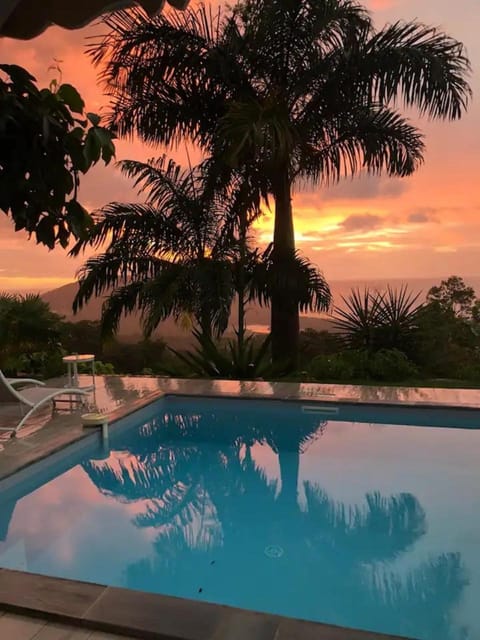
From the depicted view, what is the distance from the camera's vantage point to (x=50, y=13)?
2.56m

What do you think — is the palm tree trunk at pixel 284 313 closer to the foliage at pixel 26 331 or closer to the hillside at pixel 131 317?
the hillside at pixel 131 317

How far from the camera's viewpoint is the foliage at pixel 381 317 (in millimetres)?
9867

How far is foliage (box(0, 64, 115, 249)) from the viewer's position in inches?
45.5

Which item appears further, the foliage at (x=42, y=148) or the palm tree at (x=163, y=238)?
the palm tree at (x=163, y=238)

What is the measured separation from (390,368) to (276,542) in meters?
5.62

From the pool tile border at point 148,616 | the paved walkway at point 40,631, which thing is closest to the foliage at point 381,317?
the pool tile border at point 148,616

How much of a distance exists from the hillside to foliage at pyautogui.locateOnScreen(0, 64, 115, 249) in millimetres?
8007

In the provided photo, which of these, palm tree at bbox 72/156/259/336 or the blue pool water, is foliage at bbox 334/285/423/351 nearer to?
palm tree at bbox 72/156/259/336

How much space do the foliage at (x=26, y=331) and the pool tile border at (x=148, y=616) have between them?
21.9 feet

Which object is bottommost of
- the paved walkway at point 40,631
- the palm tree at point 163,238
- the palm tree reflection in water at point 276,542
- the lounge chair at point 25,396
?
the palm tree reflection in water at point 276,542

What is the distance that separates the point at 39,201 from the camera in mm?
1223

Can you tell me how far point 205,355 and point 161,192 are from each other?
3020 mm

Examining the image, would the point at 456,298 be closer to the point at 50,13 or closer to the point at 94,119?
the point at 50,13

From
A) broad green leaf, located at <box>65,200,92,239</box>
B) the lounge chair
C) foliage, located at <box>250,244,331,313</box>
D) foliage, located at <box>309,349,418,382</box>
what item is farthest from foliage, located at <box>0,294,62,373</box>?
broad green leaf, located at <box>65,200,92,239</box>
